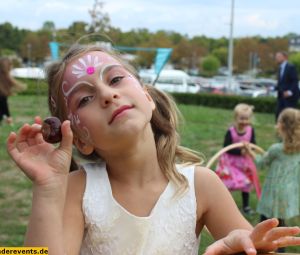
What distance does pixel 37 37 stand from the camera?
54.3 m

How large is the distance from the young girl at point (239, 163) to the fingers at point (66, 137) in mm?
4292

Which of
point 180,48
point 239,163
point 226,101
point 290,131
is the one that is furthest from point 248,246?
point 180,48

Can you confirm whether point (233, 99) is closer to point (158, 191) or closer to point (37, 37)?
point (158, 191)

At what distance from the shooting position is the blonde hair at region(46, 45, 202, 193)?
1.82m

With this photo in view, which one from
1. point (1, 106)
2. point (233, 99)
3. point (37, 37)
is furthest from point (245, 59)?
point (1, 106)

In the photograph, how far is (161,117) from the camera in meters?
1.99

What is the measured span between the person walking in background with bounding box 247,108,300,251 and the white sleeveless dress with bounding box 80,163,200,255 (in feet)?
10.3

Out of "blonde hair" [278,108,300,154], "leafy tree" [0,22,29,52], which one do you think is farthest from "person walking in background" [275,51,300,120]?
"leafy tree" [0,22,29,52]

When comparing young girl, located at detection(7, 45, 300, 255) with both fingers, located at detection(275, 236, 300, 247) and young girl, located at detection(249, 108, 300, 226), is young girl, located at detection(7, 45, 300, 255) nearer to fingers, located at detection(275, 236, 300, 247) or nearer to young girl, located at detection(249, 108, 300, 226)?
fingers, located at detection(275, 236, 300, 247)

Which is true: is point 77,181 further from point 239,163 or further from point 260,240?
point 239,163

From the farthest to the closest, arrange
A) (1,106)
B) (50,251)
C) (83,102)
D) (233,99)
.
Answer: (233,99)
(1,106)
(83,102)
(50,251)

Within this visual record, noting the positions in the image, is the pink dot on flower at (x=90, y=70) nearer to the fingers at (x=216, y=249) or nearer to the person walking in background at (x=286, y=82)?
the fingers at (x=216, y=249)

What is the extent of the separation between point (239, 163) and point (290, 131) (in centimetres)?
124

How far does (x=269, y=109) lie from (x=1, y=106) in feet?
38.2
